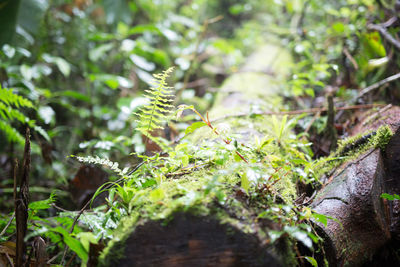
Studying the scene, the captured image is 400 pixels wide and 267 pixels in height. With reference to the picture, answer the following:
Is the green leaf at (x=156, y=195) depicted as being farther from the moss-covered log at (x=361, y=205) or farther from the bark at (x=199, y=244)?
the moss-covered log at (x=361, y=205)

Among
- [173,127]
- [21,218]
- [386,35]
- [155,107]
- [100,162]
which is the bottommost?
[21,218]

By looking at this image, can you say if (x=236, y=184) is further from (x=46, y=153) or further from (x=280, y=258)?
(x=46, y=153)

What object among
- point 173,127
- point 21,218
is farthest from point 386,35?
point 21,218

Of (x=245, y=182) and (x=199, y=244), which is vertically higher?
(x=245, y=182)

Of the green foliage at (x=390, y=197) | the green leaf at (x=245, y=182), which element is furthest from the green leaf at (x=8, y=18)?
the green foliage at (x=390, y=197)

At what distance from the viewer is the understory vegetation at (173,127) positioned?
1159 millimetres

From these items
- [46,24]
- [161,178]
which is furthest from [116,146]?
[46,24]

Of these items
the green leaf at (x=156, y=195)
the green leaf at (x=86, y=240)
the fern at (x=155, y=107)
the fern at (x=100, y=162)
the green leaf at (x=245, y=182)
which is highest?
the fern at (x=155, y=107)

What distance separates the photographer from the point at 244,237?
1003 mm

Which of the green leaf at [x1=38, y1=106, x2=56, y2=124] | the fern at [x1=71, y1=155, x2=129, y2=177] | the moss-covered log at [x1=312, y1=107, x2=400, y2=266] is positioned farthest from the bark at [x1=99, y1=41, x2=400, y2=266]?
the green leaf at [x1=38, y1=106, x2=56, y2=124]

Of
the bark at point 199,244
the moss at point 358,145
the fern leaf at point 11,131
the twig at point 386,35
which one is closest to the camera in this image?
the bark at point 199,244

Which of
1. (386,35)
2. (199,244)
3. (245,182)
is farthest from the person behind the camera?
(386,35)

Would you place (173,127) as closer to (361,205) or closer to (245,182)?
(245,182)

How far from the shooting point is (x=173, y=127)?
2.75 m
